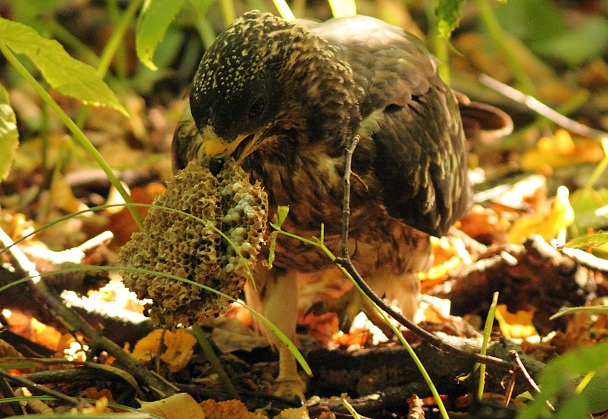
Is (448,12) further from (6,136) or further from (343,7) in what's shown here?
(6,136)

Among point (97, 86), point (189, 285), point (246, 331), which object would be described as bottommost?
point (246, 331)

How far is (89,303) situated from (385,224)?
1108 millimetres

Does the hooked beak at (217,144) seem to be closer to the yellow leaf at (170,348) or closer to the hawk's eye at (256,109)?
the hawk's eye at (256,109)

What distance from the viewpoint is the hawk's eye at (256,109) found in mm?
2375

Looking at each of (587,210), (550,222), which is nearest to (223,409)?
(550,222)

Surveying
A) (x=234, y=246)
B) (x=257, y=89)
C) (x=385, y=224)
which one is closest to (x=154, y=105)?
(x=385, y=224)

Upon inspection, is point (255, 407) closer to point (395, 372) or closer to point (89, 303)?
point (395, 372)

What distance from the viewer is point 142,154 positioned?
16.5 ft

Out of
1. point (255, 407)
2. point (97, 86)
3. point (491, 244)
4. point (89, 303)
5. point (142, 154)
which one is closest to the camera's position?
point (97, 86)

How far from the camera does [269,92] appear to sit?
2.45m

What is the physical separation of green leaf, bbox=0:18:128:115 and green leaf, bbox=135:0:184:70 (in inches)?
7.9

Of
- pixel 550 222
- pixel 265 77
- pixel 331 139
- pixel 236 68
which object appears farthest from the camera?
pixel 550 222

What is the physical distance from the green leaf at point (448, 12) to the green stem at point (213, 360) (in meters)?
1.13

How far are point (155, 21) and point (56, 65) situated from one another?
12.2 inches
